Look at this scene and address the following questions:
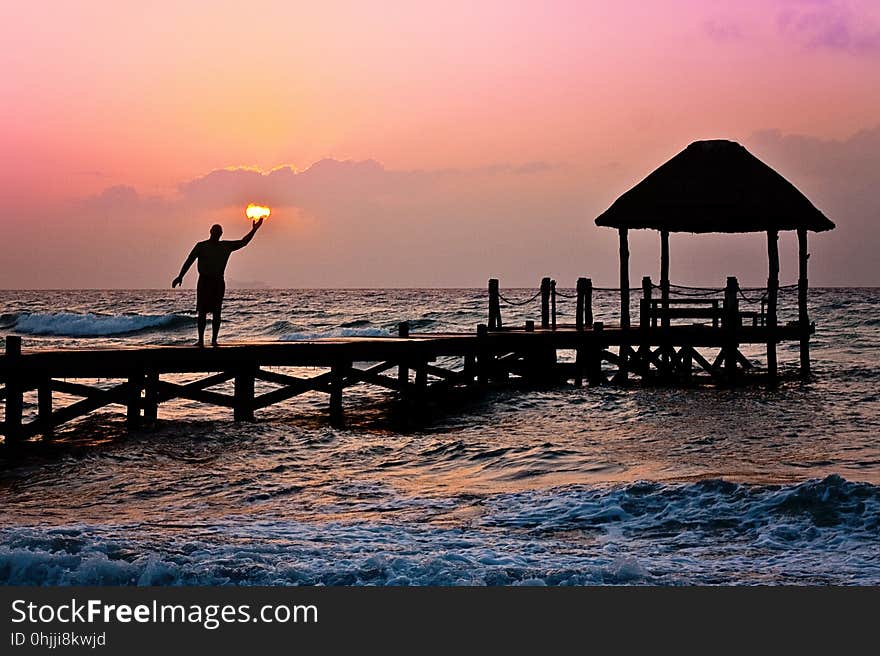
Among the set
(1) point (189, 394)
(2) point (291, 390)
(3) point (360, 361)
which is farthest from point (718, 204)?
(1) point (189, 394)

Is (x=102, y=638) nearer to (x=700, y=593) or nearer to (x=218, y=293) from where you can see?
(x=700, y=593)

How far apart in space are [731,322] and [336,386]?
10.1 metres

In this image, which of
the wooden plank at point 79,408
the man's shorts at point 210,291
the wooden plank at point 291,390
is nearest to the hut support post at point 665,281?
the wooden plank at point 291,390

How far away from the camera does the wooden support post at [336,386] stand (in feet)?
57.9

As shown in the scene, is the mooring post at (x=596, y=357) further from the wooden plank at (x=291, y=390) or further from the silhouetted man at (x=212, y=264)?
the silhouetted man at (x=212, y=264)

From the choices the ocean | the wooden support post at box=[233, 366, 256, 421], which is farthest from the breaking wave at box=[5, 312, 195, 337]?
the wooden support post at box=[233, 366, 256, 421]

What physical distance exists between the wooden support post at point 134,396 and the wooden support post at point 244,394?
5.15 ft

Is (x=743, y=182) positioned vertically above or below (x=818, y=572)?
above

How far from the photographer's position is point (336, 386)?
17.8 metres

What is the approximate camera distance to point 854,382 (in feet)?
81.1

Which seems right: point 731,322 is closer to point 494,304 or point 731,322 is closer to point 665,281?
point 665,281

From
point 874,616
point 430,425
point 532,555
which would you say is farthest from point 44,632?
point 430,425

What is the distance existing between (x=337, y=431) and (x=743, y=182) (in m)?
12.8

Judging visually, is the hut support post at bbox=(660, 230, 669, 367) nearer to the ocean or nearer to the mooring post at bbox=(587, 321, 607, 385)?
the mooring post at bbox=(587, 321, 607, 385)
